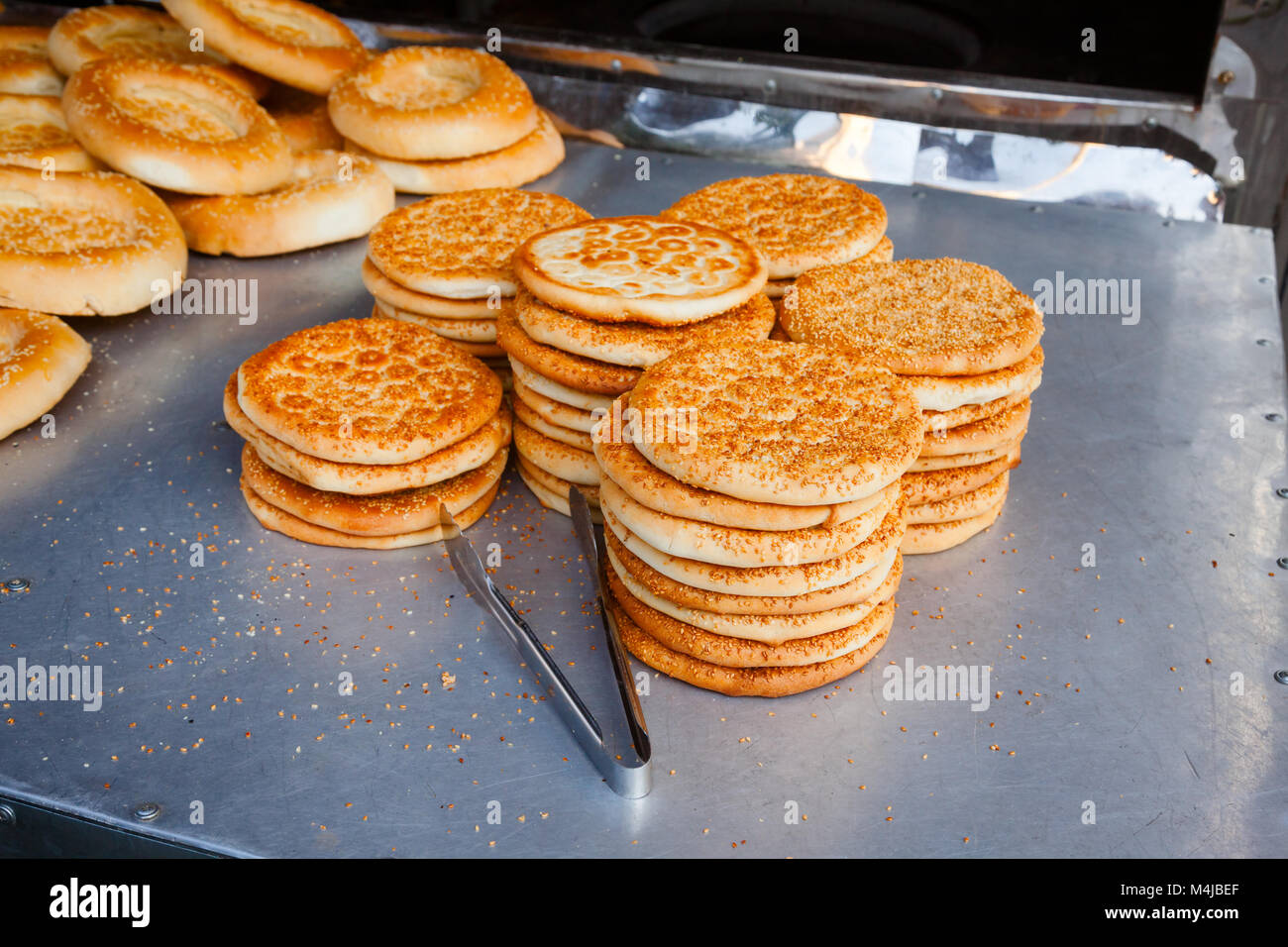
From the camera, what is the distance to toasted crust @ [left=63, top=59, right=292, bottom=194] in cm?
368

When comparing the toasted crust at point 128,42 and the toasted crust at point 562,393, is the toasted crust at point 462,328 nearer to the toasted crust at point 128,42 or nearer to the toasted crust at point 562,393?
the toasted crust at point 562,393

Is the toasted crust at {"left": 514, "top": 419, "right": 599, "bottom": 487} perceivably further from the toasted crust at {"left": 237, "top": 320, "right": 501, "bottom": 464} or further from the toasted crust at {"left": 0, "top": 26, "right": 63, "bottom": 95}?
the toasted crust at {"left": 0, "top": 26, "right": 63, "bottom": 95}

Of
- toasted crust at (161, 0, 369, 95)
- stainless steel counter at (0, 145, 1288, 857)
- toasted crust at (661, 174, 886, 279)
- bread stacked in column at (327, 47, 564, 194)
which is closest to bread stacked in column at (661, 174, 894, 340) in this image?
toasted crust at (661, 174, 886, 279)

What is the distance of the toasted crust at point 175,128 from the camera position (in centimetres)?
368

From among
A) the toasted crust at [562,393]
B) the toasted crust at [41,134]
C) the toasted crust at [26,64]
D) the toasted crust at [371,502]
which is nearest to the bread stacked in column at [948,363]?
the toasted crust at [562,393]

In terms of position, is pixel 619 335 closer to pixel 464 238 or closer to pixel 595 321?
pixel 595 321

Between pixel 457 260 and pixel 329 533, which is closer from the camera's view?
pixel 329 533

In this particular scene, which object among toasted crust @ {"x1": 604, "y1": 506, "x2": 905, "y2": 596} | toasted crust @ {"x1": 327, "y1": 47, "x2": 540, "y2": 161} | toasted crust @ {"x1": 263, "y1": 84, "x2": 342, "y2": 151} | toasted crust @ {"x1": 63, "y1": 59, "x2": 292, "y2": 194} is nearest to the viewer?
toasted crust @ {"x1": 604, "y1": 506, "x2": 905, "y2": 596}

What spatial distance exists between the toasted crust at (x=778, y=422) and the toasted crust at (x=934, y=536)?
1.37 ft

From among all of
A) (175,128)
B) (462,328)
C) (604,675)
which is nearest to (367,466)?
(462,328)

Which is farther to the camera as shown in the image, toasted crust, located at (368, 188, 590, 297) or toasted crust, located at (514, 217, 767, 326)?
toasted crust, located at (368, 188, 590, 297)

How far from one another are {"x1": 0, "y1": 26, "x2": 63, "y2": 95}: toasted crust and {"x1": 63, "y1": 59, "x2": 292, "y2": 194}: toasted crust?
52 centimetres

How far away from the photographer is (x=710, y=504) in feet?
6.68

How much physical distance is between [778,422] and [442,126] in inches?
92.1
